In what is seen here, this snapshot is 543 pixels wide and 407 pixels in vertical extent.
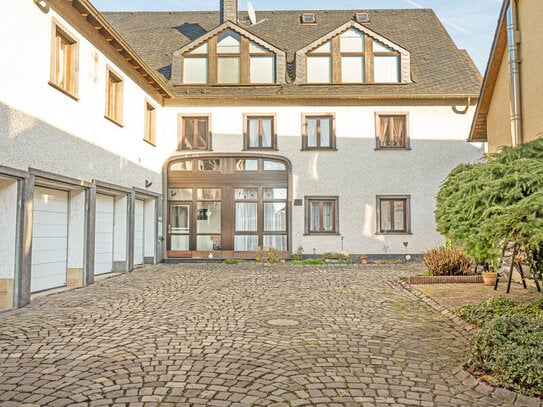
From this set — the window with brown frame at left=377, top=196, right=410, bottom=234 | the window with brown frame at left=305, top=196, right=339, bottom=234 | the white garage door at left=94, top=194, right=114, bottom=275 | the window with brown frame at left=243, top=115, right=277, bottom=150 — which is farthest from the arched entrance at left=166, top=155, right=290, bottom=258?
the white garage door at left=94, top=194, right=114, bottom=275

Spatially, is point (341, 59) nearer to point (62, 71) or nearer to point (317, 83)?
point (317, 83)

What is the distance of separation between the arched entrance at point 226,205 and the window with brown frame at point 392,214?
3.53m

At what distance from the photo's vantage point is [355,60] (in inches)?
714

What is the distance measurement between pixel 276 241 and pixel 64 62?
9886mm

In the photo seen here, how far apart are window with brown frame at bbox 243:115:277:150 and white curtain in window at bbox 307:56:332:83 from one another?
7.53ft

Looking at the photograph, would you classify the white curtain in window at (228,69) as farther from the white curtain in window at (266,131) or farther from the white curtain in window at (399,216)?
the white curtain in window at (399,216)

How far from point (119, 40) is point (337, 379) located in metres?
10.8

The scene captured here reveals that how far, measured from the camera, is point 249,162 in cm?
1791

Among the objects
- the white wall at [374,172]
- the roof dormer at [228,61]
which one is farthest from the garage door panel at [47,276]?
the roof dormer at [228,61]

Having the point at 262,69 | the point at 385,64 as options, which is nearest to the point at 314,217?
the point at 262,69

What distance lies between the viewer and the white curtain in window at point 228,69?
59.9 feet

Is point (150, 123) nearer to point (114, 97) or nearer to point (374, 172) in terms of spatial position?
point (114, 97)

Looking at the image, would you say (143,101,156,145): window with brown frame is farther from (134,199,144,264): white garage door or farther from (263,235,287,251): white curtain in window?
(263,235,287,251): white curtain in window

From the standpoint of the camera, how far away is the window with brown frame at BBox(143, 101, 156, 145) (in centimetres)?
1608
